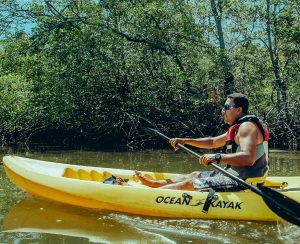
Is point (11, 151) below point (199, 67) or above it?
below

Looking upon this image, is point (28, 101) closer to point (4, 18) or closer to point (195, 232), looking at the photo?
Answer: point (4, 18)

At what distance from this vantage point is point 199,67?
13.2 meters

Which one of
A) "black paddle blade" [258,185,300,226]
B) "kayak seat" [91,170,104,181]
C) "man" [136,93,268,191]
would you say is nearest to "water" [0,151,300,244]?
"black paddle blade" [258,185,300,226]

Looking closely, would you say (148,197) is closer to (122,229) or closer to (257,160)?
(122,229)

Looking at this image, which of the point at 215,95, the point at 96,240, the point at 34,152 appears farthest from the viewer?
the point at 215,95

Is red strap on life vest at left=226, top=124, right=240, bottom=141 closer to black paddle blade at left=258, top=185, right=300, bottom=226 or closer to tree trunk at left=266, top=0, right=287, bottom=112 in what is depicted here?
black paddle blade at left=258, top=185, right=300, bottom=226

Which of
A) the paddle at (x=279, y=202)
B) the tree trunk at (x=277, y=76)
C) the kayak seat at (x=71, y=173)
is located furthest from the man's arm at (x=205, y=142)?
the tree trunk at (x=277, y=76)

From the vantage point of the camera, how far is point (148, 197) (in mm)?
4941

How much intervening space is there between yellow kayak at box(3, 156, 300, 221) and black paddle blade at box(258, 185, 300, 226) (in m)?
0.14

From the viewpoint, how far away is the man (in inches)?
180

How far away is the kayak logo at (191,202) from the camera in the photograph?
4.76 m

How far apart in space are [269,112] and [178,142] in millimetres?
6889

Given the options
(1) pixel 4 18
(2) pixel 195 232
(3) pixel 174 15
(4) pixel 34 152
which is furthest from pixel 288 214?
(1) pixel 4 18

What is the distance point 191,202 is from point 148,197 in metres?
0.43
